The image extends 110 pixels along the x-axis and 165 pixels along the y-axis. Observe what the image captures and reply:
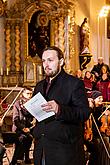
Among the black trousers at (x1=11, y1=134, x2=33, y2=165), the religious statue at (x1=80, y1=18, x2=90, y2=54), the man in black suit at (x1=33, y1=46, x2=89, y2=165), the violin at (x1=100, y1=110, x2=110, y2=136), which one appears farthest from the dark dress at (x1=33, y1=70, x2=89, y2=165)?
the religious statue at (x1=80, y1=18, x2=90, y2=54)

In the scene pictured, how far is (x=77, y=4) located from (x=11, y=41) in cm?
315

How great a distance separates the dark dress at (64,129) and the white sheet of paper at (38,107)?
0.06m

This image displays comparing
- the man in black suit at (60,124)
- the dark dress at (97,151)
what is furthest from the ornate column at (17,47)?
the man in black suit at (60,124)

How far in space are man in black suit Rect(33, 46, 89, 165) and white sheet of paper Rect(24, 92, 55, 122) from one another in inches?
2.0

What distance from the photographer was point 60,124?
2998 millimetres

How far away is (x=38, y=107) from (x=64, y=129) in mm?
238

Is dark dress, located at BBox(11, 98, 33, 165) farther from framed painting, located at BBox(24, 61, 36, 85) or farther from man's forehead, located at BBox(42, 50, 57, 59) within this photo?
framed painting, located at BBox(24, 61, 36, 85)

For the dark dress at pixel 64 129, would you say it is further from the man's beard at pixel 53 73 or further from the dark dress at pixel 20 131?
the dark dress at pixel 20 131

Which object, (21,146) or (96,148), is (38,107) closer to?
(96,148)

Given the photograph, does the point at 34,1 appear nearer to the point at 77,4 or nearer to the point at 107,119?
the point at 77,4

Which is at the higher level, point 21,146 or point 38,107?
point 38,107

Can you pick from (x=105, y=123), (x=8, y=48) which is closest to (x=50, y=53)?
(x=105, y=123)

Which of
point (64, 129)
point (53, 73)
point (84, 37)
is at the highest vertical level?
point (84, 37)

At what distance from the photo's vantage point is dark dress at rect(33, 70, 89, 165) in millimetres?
2994
